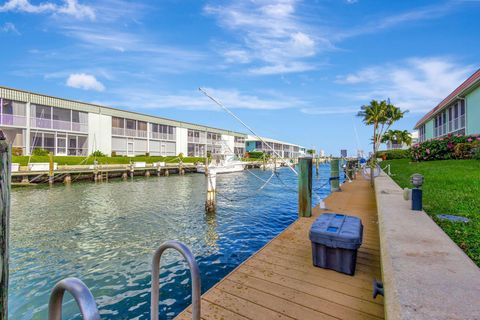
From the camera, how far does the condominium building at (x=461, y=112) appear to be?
65.2 feet

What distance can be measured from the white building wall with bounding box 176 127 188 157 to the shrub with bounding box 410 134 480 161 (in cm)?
4034

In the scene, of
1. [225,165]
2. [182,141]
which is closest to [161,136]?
[182,141]

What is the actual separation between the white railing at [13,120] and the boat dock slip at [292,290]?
33551 mm

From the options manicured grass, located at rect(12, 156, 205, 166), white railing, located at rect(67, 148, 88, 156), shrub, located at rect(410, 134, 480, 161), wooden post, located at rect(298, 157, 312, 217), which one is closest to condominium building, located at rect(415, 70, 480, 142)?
shrub, located at rect(410, 134, 480, 161)

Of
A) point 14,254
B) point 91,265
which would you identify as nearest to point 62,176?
point 14,254

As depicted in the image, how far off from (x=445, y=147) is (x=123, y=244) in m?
22.7

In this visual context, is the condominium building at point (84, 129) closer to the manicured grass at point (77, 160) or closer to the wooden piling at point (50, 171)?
the manicured grass at point (77, 160)

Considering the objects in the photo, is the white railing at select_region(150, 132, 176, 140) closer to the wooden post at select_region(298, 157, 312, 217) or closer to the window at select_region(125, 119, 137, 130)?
the window at select_region(125, 119, 137, 130)

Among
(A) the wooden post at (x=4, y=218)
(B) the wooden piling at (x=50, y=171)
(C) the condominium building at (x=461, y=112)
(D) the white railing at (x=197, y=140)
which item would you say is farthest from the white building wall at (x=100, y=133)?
(C) the condominium building at (x=461, y=112)

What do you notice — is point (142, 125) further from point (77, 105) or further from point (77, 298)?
point (77, 298)

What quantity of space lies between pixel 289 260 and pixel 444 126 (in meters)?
32.5

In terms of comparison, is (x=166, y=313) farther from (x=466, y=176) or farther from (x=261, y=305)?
(x=466, y=176)

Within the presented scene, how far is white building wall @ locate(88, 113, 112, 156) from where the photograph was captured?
1447 inches

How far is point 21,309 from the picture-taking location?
5.19m
